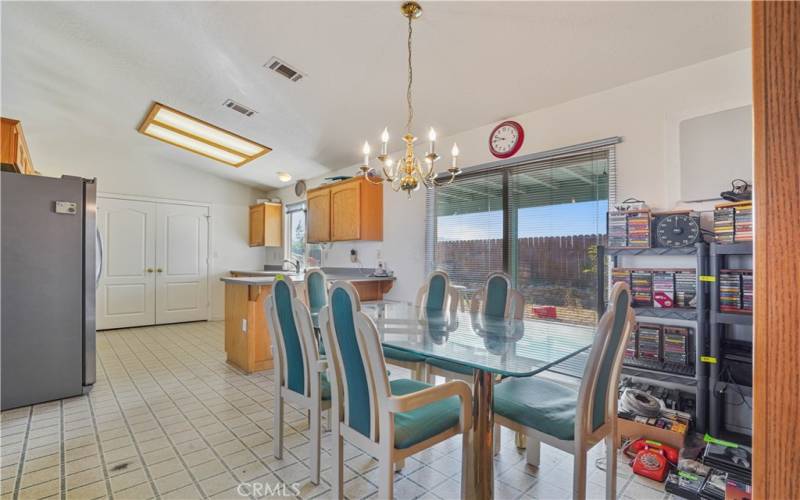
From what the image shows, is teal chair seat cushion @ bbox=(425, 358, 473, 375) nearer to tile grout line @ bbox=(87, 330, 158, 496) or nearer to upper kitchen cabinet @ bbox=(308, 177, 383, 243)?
tile grout line @ bbox=(87, 330, 158, 496)

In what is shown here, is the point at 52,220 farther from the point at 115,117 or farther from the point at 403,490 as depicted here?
the point at 403,490

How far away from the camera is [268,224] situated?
6559 millimetres

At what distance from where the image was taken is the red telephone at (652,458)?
1.87 m

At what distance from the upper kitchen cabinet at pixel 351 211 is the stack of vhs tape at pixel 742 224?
3397 mm

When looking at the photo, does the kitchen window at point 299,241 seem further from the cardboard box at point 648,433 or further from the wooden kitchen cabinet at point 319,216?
the cardboard box at point 648,433

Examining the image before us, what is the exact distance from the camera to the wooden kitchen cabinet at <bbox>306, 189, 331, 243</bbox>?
507 centimetres

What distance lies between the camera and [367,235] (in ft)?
15.1

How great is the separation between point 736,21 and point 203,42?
137 inches

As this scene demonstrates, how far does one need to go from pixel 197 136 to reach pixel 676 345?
5710mm

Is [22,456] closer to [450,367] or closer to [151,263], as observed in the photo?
[450,367]

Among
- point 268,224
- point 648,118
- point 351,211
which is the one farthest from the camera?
point 268,224

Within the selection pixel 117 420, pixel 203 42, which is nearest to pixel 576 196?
pixel 203 42
